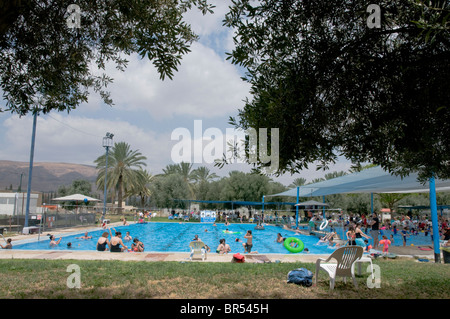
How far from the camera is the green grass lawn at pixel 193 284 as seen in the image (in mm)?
5918

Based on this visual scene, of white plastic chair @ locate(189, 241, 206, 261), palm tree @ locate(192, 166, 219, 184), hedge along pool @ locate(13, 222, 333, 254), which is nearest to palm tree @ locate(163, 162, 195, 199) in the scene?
palm tree @ locate(192, 166, 219, 184)

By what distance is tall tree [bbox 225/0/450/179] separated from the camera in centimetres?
420

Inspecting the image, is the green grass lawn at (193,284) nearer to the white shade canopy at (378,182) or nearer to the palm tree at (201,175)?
the white shade canopy at (378,182)

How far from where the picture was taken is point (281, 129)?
13.5ft

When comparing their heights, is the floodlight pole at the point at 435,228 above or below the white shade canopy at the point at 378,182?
below

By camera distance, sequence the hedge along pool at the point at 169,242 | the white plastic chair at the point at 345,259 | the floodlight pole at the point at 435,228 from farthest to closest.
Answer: the hedge along pool at the point at 169,242 < the floodlight pole at the point at 435,228 < the white plastic chair at the point at 345,259

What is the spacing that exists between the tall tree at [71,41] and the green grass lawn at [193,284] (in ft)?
10.8

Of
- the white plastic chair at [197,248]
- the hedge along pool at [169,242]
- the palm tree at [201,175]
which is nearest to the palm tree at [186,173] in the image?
the palm tree at [201,175]

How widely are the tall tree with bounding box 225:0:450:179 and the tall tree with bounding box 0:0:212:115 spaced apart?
98 centimetres

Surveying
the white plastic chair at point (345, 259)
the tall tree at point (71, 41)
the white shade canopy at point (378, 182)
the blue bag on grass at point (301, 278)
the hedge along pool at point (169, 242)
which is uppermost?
the tall tree at point (71, 41)

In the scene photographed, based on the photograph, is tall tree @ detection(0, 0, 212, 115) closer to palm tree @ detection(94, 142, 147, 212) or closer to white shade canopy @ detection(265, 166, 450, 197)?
white shade canopy @ detection(265, 166, 450, 197)

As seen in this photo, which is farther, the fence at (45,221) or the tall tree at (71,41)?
the fence at (45,221)

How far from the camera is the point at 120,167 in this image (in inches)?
1593
